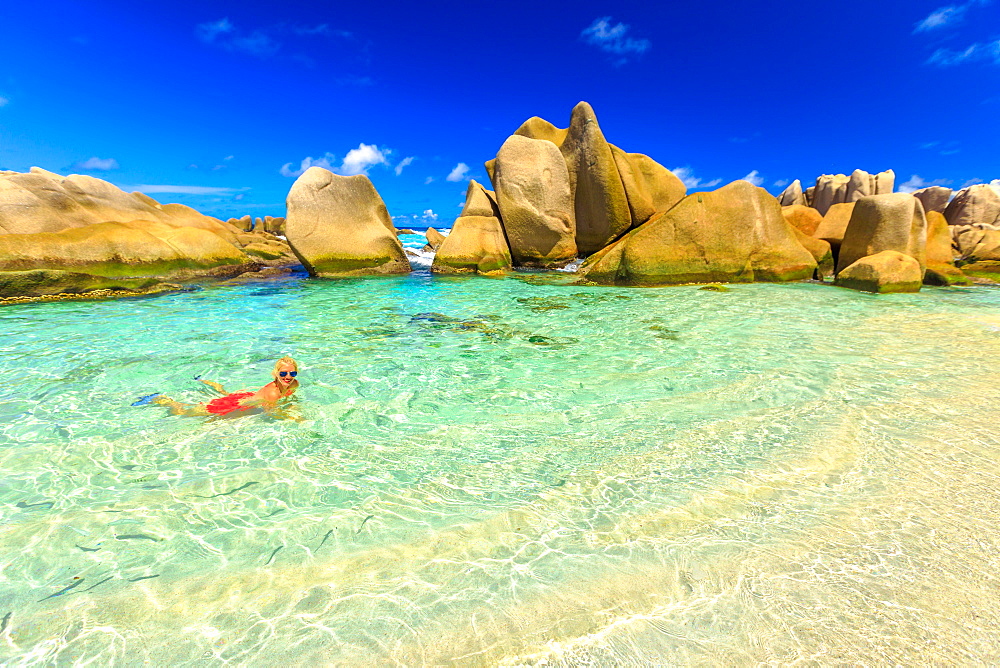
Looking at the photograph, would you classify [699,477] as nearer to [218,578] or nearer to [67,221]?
[218,578]

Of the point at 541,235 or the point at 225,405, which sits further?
the point at 541,235

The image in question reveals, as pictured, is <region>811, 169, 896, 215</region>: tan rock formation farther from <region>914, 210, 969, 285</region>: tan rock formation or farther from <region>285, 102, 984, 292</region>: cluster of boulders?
<region>914, 210, 969, 285</region>: tan rock formation

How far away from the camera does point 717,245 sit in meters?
12.8

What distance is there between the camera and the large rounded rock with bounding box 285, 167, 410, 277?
14.6 m

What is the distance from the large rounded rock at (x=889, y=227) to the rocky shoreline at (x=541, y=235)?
3 centimetres

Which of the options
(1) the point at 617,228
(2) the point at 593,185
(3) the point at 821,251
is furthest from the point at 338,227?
(3) the point at 821,251

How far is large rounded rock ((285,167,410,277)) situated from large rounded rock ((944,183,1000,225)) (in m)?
33.7

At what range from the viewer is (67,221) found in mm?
13461

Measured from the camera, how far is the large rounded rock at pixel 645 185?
1616 centimetres

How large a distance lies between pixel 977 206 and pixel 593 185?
28.0 meters

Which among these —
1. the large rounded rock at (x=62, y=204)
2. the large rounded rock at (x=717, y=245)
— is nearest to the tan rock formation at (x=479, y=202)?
the large rounded rock at (x=717, y=245)

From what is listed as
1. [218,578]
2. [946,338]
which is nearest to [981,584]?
[218,578]

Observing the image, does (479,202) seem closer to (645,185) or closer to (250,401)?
(645,185)

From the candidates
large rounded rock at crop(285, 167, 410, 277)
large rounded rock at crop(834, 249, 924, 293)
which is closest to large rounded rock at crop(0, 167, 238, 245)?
large rounded rock at crop(285, 167, 410, 277)
